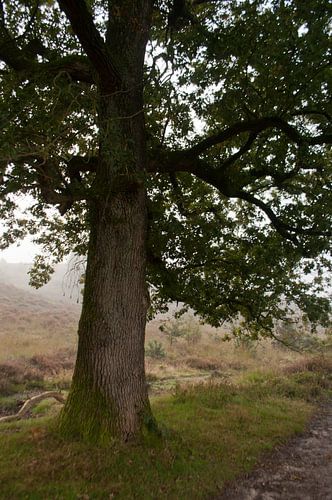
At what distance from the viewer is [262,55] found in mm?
7379

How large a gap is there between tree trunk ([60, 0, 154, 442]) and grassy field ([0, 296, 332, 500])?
502 millimetres

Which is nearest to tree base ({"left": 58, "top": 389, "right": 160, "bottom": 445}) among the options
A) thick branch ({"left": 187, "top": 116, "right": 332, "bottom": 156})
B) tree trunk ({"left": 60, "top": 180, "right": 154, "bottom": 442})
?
tree trunk ({"left": 60, "top": 180, "right": 154, "bottom": 442})

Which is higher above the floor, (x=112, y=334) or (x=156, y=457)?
(x=112, y=334)

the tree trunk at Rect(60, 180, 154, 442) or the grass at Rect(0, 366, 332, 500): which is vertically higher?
the tree trunk at Rect(60, 180, 154, 442)

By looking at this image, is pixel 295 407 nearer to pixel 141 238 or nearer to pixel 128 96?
pixel 141 238

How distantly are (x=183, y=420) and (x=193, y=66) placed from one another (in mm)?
8755

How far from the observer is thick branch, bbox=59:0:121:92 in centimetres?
544

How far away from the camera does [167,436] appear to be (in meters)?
7.61

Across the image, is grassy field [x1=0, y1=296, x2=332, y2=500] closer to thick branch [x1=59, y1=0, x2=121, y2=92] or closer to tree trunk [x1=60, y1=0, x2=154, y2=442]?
tree trunk [x1=60, y1=0, x2=154, y2=442]

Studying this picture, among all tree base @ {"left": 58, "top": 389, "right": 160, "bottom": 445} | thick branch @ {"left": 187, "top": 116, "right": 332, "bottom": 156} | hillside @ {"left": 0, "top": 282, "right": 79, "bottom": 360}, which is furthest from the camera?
hillside @ {"left": 0, "top": 282, "right": 79, "bottom": 360}

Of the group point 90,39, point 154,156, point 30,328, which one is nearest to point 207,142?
point 154,156

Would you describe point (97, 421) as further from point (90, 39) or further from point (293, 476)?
point (90, 39)

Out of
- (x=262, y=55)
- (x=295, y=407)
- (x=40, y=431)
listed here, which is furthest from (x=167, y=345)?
(x=262, y=55)

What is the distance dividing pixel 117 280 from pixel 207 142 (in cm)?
361
